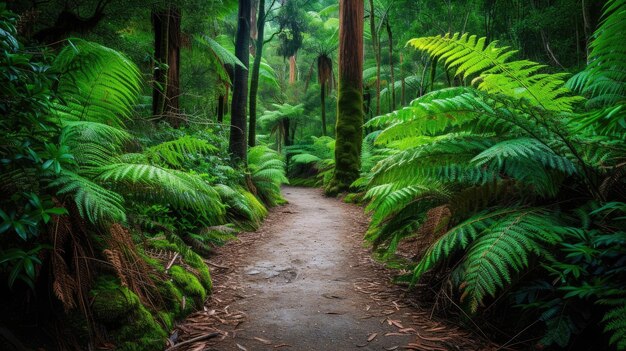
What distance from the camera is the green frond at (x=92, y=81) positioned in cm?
215

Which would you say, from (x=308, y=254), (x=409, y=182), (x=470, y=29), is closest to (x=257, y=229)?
(x=308, y=254)

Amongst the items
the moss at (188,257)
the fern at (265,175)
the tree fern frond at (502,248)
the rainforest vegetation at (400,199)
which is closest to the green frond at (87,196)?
the rainforest vegetation at (400,199)

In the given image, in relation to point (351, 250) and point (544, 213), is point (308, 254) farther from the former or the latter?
point (544, 213)

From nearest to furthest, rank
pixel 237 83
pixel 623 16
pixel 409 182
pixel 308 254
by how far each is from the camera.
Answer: pixel 623 16 → pixel 409 182 → pixel 308 254 → pixel 237 83

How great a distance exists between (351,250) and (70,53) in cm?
318

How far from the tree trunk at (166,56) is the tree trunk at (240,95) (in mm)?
1237

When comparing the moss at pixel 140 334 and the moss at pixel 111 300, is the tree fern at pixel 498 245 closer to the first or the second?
the moss at pixel 140 334

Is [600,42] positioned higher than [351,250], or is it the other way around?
[600,42]

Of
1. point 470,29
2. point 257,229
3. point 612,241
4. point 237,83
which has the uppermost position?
point 470,29

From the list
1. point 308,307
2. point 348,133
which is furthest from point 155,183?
point 348,133

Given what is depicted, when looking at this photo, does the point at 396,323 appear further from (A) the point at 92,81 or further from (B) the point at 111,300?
(A) the point at 92,81

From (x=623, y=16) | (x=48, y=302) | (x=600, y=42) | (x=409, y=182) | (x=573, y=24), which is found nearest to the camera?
(x=48, y=302)

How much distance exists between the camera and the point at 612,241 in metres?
1.56

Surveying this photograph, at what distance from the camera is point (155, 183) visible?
2.01 meters
